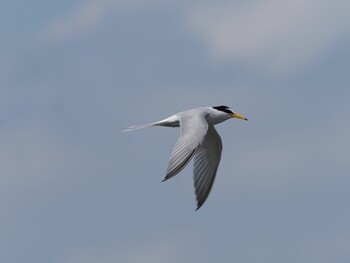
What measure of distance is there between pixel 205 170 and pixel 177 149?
609 cm

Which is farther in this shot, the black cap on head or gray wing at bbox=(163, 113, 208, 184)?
the black cap on head

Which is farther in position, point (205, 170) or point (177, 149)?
point (205, 170)

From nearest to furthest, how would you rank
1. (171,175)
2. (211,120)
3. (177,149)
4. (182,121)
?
1. (171,175)
2. (177,149)
3. (182,121)
4. (211,120)

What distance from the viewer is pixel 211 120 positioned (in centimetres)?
2362

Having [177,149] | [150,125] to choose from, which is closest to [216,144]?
[150,125]

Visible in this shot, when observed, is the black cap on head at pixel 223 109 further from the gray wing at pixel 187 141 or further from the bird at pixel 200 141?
the gray wing at pixel 187 141

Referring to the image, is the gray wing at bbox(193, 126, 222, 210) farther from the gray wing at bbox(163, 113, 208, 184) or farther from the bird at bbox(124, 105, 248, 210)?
the gray wing at bbox(163, 113, 208, 184)

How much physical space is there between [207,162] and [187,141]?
18.9 feet

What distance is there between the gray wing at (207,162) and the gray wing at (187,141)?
8.21 feet

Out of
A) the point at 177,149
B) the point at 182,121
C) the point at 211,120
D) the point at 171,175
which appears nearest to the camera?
the point at 171,175

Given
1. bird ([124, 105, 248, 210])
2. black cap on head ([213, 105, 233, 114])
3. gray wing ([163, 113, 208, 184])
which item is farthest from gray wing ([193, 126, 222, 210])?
gray wing ([163, 113, 208, 184])

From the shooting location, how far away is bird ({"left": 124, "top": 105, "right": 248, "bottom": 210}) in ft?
61.4

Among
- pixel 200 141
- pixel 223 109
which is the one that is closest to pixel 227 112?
pixel 223 109

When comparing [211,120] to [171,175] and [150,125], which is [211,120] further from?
[171,175]
